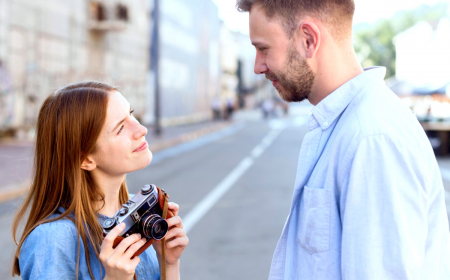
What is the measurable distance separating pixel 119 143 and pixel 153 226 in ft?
1.36

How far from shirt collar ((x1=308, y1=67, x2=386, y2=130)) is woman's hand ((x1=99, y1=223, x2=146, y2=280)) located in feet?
2.56

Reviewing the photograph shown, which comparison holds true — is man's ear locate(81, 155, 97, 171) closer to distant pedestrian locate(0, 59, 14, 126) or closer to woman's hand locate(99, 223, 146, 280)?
woman's hand locate(99, 223, 146, 280)

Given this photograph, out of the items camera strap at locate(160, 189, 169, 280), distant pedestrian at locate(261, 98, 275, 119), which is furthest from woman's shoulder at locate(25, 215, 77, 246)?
distant pedestrian at locate(261, 98, 275, 119)

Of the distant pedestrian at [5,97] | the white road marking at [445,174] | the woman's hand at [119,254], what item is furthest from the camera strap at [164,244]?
the distant pedestrian at [5,97]

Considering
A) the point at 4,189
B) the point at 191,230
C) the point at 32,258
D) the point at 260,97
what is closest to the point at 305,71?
the point at 32,258

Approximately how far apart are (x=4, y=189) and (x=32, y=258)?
8.04 metres

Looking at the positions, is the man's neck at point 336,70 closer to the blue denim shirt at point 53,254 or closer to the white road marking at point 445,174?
the blue denim shirt at point 53,254

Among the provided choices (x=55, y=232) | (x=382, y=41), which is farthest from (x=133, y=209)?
(x=382, y=41)

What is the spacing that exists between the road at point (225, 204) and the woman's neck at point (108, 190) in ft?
1.95

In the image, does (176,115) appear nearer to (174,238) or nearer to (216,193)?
(216,193)

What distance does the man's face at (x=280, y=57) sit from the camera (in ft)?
5.36

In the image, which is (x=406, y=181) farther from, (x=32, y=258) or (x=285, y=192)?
(x=285, y=192)

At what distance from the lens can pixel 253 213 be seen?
7.38m

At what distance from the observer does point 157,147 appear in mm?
16906
